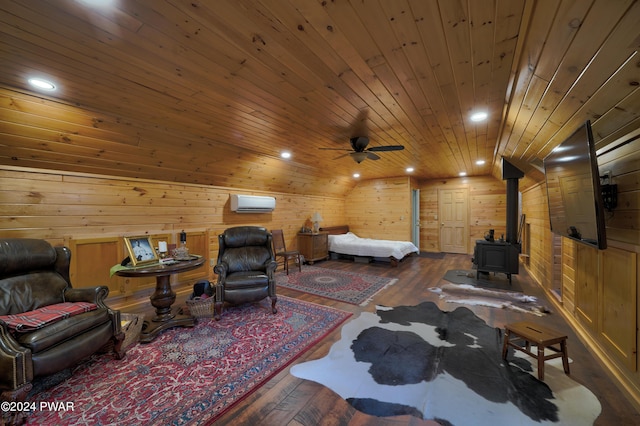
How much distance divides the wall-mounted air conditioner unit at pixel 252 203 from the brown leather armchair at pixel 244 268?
47.6 inches

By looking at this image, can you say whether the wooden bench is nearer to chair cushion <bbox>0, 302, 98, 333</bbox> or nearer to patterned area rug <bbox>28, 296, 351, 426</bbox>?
patterned area rug <bbox>28, 296, 351, 426</bbox>

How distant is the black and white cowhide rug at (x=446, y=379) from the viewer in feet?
5.43

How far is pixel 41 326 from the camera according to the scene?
1832 mm

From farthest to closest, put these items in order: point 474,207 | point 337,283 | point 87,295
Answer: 1. point 474,207
2. point 337,283
3. point 87,295

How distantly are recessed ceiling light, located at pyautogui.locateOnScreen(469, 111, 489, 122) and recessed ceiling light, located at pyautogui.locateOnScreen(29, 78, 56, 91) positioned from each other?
404 cm

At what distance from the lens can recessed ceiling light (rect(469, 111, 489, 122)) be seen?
112 inches

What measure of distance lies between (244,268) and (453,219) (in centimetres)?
686

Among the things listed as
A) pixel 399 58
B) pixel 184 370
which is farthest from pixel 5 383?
pixel 399 58

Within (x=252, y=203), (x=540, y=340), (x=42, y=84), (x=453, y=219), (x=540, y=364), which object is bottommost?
(x=540, y=364)

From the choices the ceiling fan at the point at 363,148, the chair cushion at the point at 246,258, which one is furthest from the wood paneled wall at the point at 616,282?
the chair cushion at the point at 246,258

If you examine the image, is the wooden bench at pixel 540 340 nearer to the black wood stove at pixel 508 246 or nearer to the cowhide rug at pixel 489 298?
the cowhide rug at pixel 489 298

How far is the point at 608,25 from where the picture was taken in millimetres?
1170

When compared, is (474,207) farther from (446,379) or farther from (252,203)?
(446,379)

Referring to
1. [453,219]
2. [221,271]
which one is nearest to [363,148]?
[221,271]
